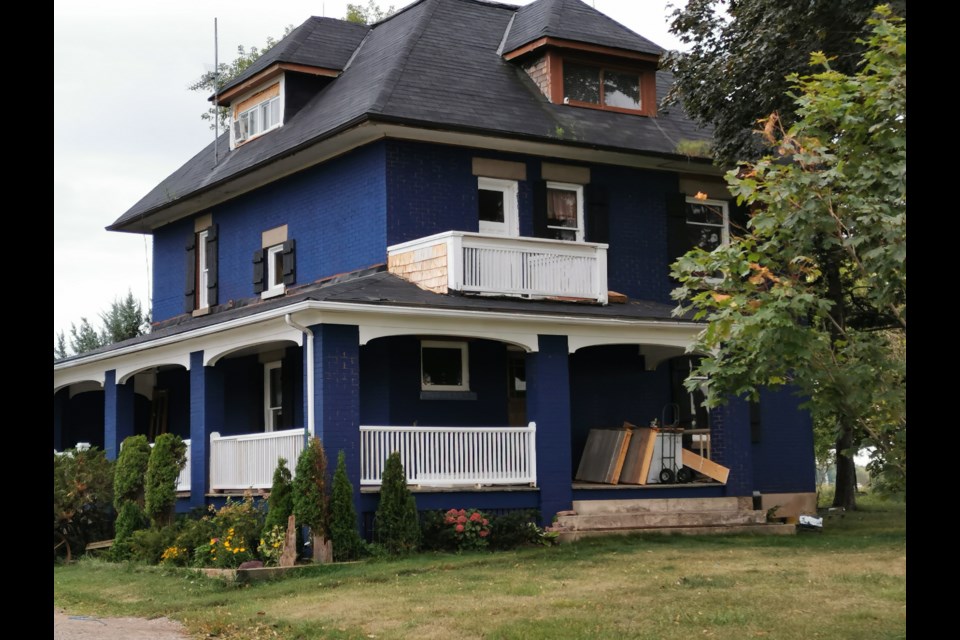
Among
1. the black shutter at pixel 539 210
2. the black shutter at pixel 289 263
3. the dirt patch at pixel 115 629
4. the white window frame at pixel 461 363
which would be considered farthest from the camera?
the black shutter at pixel 289 263

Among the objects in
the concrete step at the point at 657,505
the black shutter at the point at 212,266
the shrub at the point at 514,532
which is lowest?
the shrub at the point at 514,532

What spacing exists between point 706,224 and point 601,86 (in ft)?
11.3

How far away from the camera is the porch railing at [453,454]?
718 inches

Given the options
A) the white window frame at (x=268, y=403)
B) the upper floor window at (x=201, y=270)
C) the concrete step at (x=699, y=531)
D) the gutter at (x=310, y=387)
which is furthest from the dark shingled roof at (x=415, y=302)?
the upper floor window at (x=201, y=270)

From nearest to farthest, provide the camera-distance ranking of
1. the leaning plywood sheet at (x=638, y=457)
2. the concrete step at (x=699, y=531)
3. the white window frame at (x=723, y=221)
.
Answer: the concrete step at (x=699, y=531), the leaning plywood sheet at (x=638, y=457), the white window frame at (x=723, y=221)

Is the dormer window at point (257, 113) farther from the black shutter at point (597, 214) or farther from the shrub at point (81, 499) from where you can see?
the shrub at point (81, 499)

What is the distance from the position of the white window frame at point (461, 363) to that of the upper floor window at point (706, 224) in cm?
531

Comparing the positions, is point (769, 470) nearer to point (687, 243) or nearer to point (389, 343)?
point (687, 243)

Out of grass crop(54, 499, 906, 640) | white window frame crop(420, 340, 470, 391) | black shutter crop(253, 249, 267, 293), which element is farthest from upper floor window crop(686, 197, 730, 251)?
black shutter crop(253, 249, 267, 293)

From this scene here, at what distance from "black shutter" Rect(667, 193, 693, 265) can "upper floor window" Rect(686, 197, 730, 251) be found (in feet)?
0.63

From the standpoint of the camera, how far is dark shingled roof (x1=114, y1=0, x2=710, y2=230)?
70.0 ft

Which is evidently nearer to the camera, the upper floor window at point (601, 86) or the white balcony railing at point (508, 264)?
the white balcony railing at point (508, 264)

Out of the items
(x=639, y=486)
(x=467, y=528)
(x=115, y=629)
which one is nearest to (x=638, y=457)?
(x=639, y=486)

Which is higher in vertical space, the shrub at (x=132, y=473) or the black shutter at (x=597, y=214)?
the black shutter at (x=597, y=214)
